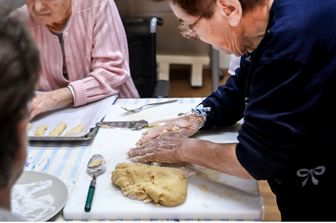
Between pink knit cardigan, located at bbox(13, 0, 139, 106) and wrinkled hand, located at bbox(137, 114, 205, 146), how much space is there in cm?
38

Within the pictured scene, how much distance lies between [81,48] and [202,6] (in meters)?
0.76

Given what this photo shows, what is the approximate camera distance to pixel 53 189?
3.41ft

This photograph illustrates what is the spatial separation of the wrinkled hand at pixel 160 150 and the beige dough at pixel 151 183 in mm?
39

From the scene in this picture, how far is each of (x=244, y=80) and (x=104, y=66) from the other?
548 mm

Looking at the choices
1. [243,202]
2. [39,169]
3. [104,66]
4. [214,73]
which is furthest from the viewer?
[214,73]

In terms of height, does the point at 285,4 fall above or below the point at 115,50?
above

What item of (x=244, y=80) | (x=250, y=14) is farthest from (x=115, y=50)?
(x=250, y=14)

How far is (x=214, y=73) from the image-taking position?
3.24m

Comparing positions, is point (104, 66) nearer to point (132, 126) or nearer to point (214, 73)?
point (132, 126)

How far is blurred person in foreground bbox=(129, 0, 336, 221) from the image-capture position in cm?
88

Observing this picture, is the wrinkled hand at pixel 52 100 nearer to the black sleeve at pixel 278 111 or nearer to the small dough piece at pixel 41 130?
the small dough piece at pixel 41 130

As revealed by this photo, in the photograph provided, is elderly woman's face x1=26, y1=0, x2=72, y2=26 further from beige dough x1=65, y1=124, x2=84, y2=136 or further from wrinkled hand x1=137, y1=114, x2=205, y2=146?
wrinkled hand x1=137, y1=114, x2=205, y2=146

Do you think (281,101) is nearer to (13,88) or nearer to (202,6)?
(202,6)

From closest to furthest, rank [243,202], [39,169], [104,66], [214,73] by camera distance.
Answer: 1. [243,202]
2. [39,169]
3. [104,66]
4. [214,73]
